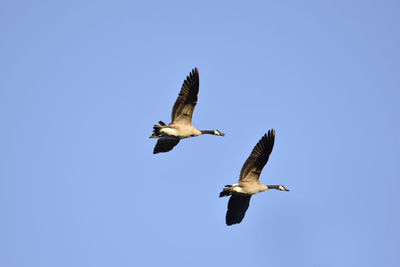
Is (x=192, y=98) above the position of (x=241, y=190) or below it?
above

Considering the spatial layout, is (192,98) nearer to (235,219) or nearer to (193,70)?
(193,70)

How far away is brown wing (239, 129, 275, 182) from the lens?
123 feet

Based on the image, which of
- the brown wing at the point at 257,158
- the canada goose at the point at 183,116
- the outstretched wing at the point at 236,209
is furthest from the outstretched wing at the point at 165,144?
the brown wing at the point at 257,158

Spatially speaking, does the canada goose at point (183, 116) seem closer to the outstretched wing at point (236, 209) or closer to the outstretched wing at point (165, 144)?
the outstretched wing at point (165, 144)

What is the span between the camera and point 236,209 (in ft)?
133

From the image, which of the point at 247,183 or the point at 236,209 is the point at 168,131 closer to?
the point at 247,183

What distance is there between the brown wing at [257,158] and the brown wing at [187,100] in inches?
159

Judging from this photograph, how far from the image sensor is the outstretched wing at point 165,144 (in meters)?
41.4

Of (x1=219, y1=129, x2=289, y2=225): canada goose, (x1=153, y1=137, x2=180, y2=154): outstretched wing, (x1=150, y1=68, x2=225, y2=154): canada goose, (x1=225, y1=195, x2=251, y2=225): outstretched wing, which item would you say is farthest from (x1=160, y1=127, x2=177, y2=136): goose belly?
(x1=225, y1=195, x2=251, y2=225): outstretched wing

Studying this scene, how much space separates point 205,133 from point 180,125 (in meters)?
2.56

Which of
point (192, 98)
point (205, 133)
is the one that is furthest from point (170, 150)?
point (192, 98)

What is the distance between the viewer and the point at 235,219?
40562mm

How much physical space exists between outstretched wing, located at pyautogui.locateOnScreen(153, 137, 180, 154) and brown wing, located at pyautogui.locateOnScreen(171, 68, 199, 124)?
8.02 feet

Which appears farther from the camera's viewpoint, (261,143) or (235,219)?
(235,219)
